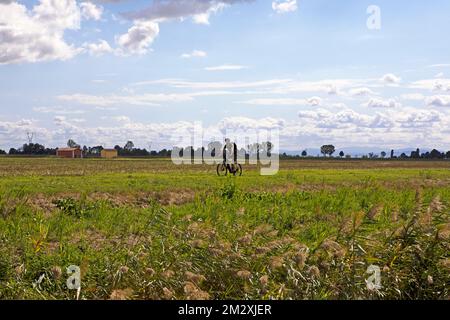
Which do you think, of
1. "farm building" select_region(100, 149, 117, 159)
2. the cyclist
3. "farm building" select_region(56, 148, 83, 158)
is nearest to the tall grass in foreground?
the cyclist

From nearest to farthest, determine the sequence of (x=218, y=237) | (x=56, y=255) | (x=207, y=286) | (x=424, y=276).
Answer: (x=424, y=276) → (x=207, y=286) → (x=218, y=237) → (x=56, y=255)

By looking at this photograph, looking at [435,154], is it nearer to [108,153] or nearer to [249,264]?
[108,153]

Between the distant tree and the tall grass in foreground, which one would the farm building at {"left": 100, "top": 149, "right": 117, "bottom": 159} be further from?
the tall grass in foreground

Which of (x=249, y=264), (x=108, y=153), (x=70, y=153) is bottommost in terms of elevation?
(x=249, y=264)

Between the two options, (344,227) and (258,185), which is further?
(258,185)

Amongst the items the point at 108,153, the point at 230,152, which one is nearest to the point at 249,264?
the point at 230,152

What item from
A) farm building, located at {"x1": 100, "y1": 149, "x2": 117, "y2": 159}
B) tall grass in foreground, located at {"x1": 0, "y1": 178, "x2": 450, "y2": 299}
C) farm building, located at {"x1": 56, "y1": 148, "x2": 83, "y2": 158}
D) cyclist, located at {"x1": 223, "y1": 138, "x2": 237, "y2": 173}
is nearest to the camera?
tall grass in foreground, located at {"x1": 0, "y1": 178, "x2": 450, "y2": 299}

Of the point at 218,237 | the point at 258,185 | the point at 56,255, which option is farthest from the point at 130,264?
the point at 258,185

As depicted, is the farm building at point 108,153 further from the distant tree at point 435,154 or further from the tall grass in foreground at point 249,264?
the tall grass in foreground at point 249,264

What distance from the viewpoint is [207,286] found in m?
6.73

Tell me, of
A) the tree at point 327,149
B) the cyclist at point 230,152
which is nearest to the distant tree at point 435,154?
the tree at point 327,149

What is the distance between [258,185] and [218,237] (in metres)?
17.1
